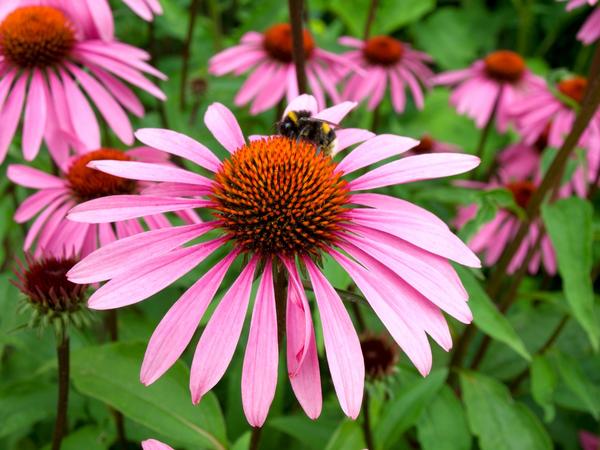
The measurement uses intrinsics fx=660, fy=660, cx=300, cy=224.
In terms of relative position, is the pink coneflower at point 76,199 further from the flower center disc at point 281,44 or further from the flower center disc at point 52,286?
the flower center disc at point 281,44

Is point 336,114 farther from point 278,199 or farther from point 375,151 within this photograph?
point 278,199

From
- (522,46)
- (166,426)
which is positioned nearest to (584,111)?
(166,426)

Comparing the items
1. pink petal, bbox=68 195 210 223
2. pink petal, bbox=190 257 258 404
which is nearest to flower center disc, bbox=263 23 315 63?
pink petal, bbox=68 195 210 223

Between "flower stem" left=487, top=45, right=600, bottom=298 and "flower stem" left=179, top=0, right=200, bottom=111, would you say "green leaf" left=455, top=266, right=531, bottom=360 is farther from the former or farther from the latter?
"flower stem" left=179, top=0, right=200, bottom=111

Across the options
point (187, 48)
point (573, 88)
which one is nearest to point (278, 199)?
point (187, 48)

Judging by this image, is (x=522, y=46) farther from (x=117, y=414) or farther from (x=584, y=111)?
(x=117, y=414)

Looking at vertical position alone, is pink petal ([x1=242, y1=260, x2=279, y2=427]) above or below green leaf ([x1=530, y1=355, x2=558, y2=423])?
above
